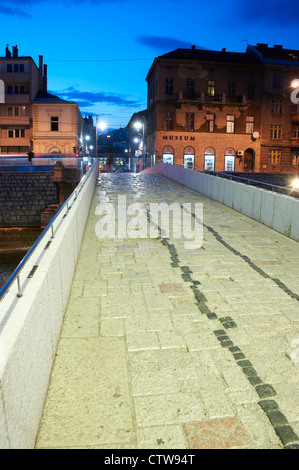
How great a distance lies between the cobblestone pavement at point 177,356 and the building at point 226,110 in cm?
3905

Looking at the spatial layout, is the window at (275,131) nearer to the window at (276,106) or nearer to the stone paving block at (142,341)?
the window at (276,106)

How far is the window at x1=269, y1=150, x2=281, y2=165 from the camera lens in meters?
47.2

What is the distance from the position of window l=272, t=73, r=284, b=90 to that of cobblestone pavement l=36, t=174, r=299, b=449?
45.0 meters

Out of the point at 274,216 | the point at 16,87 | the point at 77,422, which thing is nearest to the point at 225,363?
the point at 77,422

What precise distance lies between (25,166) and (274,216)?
25.3 metres

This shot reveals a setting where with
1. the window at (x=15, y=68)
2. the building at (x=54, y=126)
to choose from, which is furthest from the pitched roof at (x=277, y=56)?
the window at (x=15, y=68)

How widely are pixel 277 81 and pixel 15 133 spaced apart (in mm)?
34356

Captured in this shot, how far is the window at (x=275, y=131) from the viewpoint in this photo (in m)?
46.9

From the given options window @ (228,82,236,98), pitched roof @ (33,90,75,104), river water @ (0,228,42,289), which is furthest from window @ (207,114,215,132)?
river water @ (0,228,42,289)

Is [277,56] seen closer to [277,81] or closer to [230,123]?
[277,81]

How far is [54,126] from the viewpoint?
47938mm

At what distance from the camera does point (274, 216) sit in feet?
35.0

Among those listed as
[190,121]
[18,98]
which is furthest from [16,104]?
[190,121]

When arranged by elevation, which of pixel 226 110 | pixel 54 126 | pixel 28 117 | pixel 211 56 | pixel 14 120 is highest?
pixel 211 56
